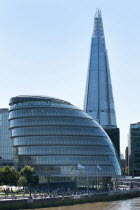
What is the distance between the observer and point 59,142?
136m

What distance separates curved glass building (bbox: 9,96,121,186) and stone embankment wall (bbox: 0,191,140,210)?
60.8ft

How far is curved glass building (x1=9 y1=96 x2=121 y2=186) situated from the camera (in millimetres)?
133875

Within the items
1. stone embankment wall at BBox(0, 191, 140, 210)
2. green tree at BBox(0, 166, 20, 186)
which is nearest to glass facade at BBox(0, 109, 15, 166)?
green tree at BBox(0, 166, 20, 186)

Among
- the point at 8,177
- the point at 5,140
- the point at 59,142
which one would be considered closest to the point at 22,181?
the point at 8,177

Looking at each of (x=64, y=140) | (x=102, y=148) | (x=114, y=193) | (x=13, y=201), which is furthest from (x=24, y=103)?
(x=13, y=201)

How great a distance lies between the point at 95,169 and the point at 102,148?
26.3 ft

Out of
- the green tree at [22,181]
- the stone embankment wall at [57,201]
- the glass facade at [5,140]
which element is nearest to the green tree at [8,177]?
the green tree at [22,181]

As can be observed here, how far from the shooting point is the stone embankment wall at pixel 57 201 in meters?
86.1

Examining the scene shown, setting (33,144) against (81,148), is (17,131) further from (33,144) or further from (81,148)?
(81,148)

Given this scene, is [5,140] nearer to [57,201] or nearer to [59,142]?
A: [59,142]

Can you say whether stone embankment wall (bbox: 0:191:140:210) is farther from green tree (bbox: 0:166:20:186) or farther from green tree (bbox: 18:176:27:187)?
green tree (bbox: 0:166:20:186)

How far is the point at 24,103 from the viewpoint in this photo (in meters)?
144

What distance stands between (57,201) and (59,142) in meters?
41.0

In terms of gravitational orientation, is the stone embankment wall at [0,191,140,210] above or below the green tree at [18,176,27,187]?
below
